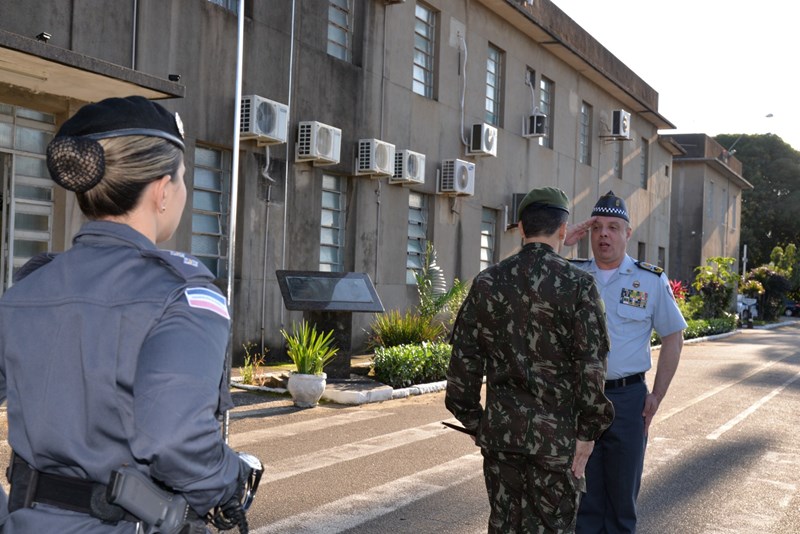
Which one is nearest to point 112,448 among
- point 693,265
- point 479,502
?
point 479,502

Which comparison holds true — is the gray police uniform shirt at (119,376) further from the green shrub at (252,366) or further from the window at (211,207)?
the window at (211,207)

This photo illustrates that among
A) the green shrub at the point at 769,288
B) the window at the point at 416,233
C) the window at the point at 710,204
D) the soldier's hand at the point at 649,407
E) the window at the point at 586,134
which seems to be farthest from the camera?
the window at the point at 710,204

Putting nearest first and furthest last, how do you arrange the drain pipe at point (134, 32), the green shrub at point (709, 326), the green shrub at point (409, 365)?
the drain pipe at point (134, 32) → the green shrub at point (409, 365) → the green shrub at point (709, 326)

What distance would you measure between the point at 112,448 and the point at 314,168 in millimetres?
13051

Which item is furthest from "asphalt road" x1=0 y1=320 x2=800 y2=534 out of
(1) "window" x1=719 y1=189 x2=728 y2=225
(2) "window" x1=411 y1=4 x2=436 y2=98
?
(1) "window" x1=719 y1=189 x2=728 y2=225

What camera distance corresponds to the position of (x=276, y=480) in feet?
22.0

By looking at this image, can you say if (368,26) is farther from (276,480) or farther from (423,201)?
(276,480)

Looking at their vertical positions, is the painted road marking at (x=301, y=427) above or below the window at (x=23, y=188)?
below

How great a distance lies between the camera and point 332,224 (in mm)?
15539

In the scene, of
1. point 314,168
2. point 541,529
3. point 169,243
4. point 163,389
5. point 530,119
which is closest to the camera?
point 163,389

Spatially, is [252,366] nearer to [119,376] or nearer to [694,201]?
[119,376]

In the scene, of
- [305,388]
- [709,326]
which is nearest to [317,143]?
[305,388]

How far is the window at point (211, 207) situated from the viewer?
42.4 feet

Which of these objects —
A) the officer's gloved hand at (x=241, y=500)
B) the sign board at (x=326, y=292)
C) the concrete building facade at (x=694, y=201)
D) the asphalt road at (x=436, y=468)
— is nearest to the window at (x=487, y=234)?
the sign board at (x=326, y=292)
